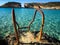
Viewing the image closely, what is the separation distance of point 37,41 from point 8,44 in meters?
1.60

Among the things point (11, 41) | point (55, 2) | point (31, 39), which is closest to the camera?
point (11, 41)

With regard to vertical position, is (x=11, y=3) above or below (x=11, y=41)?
below

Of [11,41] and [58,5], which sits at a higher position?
→ [11,41]

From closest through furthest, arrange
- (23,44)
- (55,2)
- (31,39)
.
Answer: (23,44)
(31,39)
(55,2)

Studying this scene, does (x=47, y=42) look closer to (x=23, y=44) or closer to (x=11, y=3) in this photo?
(x=23, y=44)

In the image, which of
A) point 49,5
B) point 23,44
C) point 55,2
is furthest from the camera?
point 49,5

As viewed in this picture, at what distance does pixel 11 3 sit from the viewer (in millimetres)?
95750

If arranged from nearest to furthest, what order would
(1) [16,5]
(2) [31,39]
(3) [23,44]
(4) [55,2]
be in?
(3) [23,44] → (2) [31,39] → (4) [55,2] → (1) [16,5]

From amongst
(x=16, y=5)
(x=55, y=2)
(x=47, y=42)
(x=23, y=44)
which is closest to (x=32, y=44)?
(x=23, y=44)

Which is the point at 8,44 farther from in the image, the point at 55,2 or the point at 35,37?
the point at 55,2

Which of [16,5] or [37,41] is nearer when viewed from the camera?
[37,41]

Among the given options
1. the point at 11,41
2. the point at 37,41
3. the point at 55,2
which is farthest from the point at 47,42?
the point at 55,2

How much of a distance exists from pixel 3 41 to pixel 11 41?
1.48ft

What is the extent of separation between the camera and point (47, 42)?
9.35 metres
